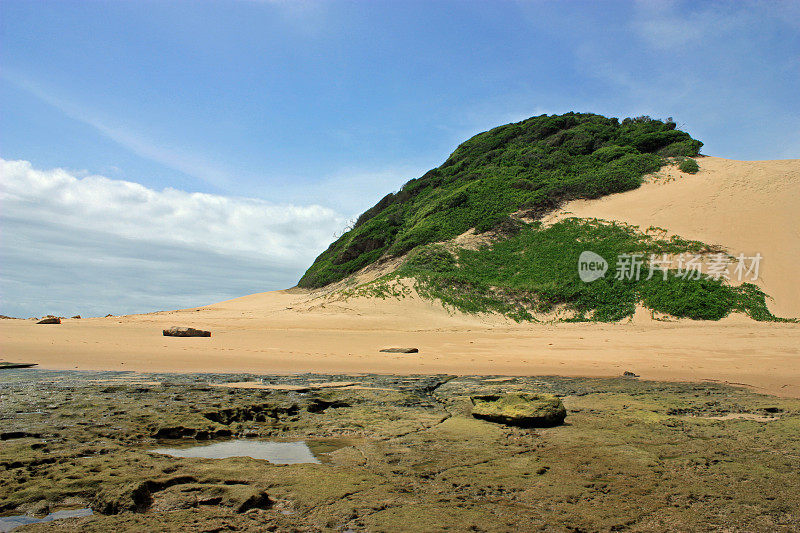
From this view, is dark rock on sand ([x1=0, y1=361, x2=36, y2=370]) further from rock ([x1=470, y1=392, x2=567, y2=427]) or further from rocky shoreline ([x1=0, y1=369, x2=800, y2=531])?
rock ([x1=470, y1=392, x2=567, y2=427])

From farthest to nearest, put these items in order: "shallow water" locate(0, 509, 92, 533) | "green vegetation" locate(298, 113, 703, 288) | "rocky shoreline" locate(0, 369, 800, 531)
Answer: "green vegetation" locate(298, 113, 703, 288)
"rocky shoreline" locate(0, 369, 800, 531)
"shallow water" locate(0, 509, 92, 533)

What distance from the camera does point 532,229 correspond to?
29.6m

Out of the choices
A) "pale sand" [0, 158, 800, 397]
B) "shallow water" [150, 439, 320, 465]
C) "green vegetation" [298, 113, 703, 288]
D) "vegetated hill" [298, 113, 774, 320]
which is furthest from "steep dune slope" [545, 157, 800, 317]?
"shallow water" [150, 439, 320, 465]

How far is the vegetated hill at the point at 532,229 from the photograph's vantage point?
22453mm

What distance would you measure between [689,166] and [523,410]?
120 feet

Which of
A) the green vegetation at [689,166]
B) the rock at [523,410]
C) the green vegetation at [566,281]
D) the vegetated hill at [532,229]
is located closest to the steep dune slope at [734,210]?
the green vegetation at [689,166]

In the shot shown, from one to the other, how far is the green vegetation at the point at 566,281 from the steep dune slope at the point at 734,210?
158cm

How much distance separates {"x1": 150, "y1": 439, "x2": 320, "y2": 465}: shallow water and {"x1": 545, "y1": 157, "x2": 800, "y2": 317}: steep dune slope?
24.1 meters

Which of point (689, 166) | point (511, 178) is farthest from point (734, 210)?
point (511, 178)

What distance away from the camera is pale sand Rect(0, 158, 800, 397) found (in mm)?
9383

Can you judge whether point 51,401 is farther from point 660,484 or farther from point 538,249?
point 538,249

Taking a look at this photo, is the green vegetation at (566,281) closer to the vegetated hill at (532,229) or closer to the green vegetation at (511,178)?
the vegetated hill at (532,229)

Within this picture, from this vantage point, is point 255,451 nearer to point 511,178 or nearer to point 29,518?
point 29,518

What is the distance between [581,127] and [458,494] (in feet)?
150
